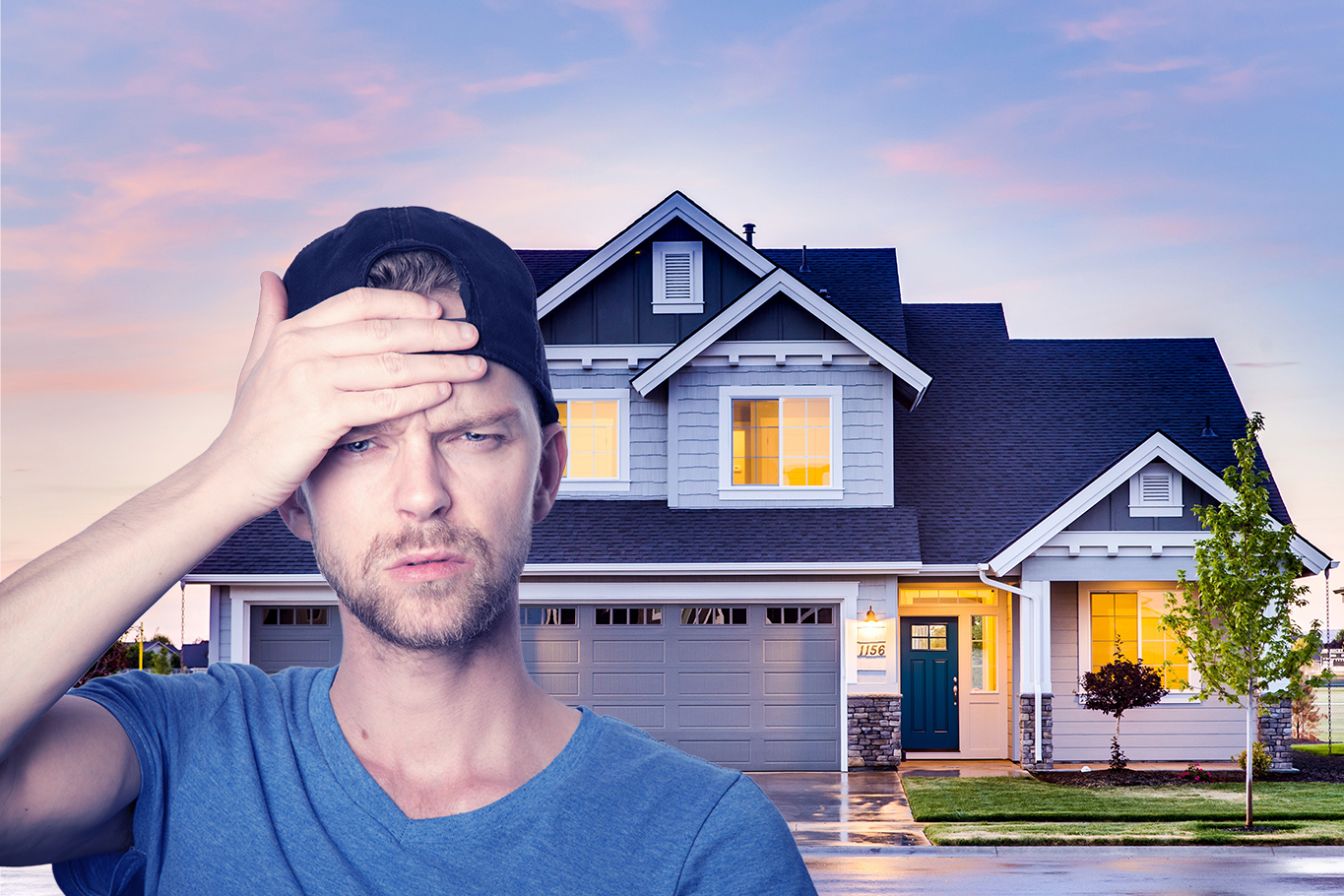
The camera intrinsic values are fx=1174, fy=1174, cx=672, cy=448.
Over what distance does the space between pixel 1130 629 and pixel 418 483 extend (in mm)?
19245

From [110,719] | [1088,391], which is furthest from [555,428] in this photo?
[1088,391]

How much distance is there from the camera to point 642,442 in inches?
736

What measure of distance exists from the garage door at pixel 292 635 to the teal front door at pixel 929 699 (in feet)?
29.7

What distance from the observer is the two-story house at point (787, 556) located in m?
17.5

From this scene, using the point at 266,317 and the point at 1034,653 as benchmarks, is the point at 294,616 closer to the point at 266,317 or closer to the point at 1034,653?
the point at 1034,653

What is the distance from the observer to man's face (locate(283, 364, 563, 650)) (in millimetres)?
1529

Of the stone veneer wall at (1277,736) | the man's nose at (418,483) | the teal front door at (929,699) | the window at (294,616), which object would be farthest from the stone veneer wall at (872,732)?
the man's nose at (418,483)

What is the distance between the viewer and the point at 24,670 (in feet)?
4.05

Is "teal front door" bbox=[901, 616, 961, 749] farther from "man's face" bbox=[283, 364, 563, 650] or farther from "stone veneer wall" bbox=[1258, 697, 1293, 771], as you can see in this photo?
"man's face" bbox=[283, 364, 563, 650]

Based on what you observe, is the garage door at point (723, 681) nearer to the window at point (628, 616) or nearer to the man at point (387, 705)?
the window at point (628, 616)

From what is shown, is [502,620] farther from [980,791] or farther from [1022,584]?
[1022,584]

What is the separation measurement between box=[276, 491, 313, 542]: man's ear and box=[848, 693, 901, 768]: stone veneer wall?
54.3 ft

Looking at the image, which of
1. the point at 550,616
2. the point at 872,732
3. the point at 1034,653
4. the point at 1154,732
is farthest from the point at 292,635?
the point at 1154,732

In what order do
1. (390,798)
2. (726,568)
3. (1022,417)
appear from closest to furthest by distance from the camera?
(390,798), (726,568), (1022,417)
